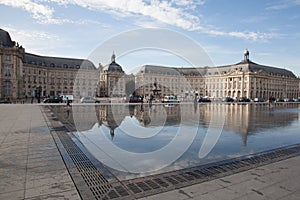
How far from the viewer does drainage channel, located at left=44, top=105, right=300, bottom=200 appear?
4211mm

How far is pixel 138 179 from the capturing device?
15.7ft

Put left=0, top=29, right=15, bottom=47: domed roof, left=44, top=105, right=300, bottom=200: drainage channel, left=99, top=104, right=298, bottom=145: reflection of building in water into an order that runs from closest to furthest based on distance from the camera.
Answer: left=44, top=105, right=300, bottom=200: drainage channel
left=99, top=104, right=298, bottom=145: reflection of building in water
left=0, top=29, right=15, bottom=47: domed roof

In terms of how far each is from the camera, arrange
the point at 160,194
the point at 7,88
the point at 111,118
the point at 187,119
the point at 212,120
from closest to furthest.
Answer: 1. the point at 160,194
2. the point at 212,120
3. the point at 111,118
4. the point at 187,119
5. the point at 7,88

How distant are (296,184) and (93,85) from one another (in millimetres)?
112629

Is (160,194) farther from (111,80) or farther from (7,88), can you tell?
(111,80)

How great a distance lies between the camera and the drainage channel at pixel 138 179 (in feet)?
13.8

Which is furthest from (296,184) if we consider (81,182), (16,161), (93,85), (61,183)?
(93,85)

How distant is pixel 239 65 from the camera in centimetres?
12188

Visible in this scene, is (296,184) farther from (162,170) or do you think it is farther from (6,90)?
(6,90)

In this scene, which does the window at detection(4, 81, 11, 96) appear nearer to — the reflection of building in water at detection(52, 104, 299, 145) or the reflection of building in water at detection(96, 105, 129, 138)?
the reflection of building in water at detection(52, 104, 299, 145)

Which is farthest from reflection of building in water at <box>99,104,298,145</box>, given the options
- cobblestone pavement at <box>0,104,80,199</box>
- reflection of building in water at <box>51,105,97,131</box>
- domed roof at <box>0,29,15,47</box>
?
domed roof at <box>0,29,15,47</box>

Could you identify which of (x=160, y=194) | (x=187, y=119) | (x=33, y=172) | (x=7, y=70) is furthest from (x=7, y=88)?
(x=160, y=194)

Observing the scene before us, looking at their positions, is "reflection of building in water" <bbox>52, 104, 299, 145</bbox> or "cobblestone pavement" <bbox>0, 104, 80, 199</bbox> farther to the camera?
"reflection of building in water" <bbox>52, 104, 299, 145</bbox>

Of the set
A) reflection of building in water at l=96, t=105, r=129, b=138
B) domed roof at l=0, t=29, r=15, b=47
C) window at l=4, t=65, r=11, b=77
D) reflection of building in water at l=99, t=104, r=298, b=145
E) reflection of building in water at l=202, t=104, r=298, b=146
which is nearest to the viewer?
reflection of building in water at l=202, t=104, r=298, b=146
